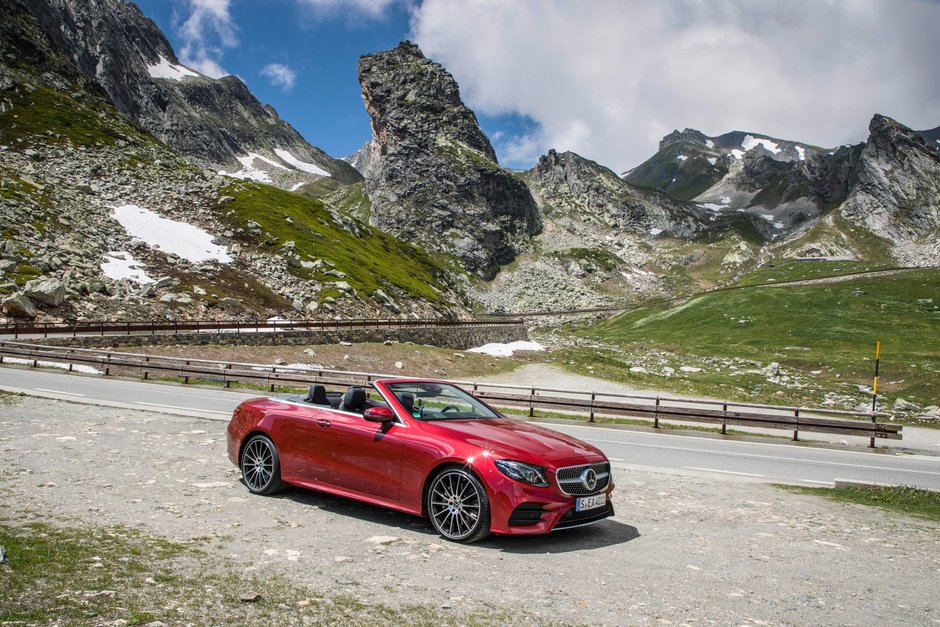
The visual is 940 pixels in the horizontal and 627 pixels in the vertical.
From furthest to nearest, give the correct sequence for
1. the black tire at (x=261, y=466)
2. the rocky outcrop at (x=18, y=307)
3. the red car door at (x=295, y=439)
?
the rocky outcrop at (x=18, y=307)
the black tire at (x=261, y=466)
the red car door at (x=295, y=439)

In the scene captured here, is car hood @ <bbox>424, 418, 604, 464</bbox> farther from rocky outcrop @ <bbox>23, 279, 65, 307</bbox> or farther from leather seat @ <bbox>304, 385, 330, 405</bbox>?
rocky outcrop @ <bbox>23, 279, 65, 307</bbox>

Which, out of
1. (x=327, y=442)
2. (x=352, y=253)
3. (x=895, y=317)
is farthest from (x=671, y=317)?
(x=327, y=442)

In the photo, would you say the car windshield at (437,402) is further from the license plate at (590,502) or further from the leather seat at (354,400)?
the license plate at (590,502)

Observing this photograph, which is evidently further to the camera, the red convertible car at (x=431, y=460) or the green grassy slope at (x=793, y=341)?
the green grassy slope at (x=793, y=341)

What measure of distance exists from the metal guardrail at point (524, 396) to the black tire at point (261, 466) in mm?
11549

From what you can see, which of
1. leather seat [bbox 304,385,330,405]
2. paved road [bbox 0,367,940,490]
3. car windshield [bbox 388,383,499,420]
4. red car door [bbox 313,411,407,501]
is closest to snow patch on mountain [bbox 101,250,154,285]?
paved road [bbox 0,367,940,490]

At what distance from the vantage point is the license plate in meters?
7.44

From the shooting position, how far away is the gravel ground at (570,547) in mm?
5707

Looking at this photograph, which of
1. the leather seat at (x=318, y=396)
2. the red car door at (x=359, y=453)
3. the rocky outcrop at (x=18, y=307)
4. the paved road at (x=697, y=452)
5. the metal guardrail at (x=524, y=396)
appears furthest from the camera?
the rocky outcrop at (x=18, y=307)

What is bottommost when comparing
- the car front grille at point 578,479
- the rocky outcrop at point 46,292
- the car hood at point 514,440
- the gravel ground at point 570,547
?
the gravel ground at point 570,547

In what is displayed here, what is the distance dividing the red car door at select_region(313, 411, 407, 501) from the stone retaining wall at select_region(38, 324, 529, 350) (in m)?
35.5

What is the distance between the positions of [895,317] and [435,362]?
76725mm

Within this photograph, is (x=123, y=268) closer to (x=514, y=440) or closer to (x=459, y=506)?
(x=459, y=506)

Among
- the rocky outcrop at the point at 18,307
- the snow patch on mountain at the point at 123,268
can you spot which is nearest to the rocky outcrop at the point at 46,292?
the rocky outcrop at the point at 18,307
